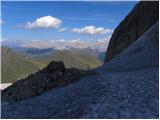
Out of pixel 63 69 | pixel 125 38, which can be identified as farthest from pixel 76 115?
pixel 125 38

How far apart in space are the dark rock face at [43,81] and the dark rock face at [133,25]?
117 feet

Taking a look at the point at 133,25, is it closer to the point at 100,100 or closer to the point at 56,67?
the point at 56,67

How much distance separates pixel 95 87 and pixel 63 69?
1064 cm

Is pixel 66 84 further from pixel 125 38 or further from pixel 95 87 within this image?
pixel 125 38

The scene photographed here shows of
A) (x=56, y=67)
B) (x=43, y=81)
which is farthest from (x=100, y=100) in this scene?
(x=56, y=67)

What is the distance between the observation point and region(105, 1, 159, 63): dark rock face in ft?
256

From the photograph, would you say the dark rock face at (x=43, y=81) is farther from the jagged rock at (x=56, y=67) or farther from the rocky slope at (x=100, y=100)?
the rocky slope at (x=100, y=100)

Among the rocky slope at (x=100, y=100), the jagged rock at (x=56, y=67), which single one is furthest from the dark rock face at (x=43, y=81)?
the rocky slope at (x=100, y=100)

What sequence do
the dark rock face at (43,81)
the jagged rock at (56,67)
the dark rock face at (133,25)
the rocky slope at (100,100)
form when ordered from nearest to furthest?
the rocky slope at (100,100) → the dark rock face at (43,81) → the jagged rock at (56,67) → the dark rock face at (133,25)

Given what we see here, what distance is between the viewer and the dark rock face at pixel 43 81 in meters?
37.6

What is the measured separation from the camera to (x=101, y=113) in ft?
76.7

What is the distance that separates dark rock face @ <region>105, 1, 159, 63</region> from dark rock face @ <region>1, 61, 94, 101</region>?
35.8 m

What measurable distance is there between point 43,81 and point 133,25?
174 ft

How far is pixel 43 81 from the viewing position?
39125mm
